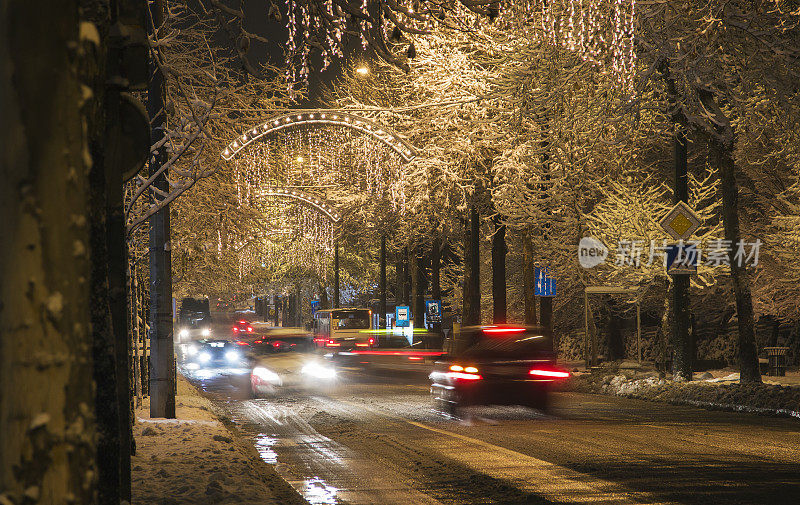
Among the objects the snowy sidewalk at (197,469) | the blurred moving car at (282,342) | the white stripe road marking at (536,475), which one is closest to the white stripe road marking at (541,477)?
the white stripe road marking at (536,475)

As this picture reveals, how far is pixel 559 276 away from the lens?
37.4 metres

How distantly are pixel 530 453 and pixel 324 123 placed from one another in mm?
15432

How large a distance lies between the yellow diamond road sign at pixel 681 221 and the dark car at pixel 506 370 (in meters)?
5.30

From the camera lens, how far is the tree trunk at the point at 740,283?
21000 millimetres

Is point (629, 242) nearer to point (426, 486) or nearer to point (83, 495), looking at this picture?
point (426, 486)

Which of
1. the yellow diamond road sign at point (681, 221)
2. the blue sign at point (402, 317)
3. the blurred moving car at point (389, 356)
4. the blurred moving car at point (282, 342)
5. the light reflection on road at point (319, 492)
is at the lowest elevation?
the blurred moving car at point (389, 356)

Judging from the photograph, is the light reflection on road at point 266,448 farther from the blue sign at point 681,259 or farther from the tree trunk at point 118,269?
the blue sign at point 681,259

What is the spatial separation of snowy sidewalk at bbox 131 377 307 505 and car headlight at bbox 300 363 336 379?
10.2 meters

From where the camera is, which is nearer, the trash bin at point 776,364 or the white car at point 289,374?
the white car at point 289,374

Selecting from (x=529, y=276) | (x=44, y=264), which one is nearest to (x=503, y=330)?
(x=44, y=264)

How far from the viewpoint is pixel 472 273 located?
40.1 m

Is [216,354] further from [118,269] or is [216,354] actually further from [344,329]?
[118,269]

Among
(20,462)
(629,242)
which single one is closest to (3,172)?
(20,462)

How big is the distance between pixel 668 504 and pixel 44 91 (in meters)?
6.88
